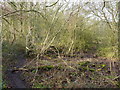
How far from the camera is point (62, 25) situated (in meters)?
6.91

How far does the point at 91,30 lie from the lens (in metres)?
10.1

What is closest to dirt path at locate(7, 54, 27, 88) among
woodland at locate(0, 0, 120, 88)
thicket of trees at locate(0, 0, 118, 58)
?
woodland at locate(0, 0, 120, 88)

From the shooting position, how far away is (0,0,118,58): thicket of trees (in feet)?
23.3

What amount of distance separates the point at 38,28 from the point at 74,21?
6.95ft

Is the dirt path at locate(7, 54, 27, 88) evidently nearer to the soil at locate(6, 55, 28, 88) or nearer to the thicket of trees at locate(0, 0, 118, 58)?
the soil at locate(6, 55, 28, 88)

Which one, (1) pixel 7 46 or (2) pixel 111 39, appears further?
(1) pixel 7 46

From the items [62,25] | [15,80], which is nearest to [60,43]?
[62,25]

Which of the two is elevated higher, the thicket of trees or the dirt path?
the thicket of trees

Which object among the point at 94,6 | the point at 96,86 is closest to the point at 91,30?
the point at 94,6

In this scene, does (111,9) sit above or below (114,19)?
above

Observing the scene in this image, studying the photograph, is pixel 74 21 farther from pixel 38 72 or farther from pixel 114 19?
pixel 38 72

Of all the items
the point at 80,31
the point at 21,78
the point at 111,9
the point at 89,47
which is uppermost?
the point at 111,9

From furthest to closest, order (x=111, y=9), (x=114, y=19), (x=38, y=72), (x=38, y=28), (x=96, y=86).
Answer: (x=38, y=28) → (x=111, y=9) → (x=114, y=19) → (x=38, y=72) → (x=96, y=86)

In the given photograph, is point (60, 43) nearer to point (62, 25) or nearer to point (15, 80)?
point (62, 25)
